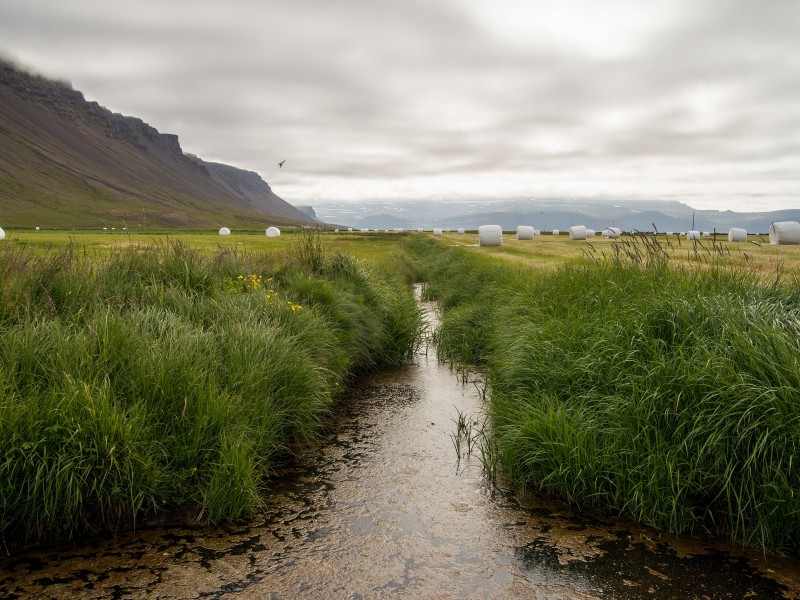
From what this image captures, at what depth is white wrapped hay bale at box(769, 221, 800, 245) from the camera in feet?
86.5

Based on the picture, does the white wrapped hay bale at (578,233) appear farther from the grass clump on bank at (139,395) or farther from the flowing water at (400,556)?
the flowing water at (400,556)

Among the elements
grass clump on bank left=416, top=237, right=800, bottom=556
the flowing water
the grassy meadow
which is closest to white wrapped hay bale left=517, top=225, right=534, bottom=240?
the grassy meadow

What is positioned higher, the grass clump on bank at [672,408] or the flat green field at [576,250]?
the flat green field at [576,250]

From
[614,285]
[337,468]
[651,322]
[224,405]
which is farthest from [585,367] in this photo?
[224,405]

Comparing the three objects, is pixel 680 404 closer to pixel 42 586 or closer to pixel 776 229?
pixel 42 586

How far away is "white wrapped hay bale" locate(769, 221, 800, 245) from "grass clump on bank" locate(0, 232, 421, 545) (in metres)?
26.3

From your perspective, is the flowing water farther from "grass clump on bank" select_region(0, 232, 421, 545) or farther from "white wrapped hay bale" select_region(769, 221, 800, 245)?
"white wrapped hay bale" select_region(769, 221, 800, 245)

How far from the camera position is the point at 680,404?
561cm

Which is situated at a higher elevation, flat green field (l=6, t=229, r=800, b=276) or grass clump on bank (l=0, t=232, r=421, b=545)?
flat green field (l=6, t=229, r=800, b=276)

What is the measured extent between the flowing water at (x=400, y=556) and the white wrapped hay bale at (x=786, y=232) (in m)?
27.2

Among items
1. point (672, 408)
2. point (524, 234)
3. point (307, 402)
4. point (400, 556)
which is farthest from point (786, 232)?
point (400, 556)

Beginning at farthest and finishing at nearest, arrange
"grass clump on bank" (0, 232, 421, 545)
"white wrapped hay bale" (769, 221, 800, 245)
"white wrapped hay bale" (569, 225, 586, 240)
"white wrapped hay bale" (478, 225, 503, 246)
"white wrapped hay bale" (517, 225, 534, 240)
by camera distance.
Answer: "white wrapped hay bale" (569, 225, 586, 240)
"white wrapped hay bale" (517, 225, 534, 240)
"white wrapped hay bale" (478, 225, 503, 246)
"white wrapped hay bale" (769, 221, 800, 245)
"grass clump on bank" (0, 232, 421, 545)

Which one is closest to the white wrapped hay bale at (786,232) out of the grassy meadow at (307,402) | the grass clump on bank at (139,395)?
the grassy meadow at (307,402)

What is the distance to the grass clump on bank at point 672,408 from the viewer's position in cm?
484
